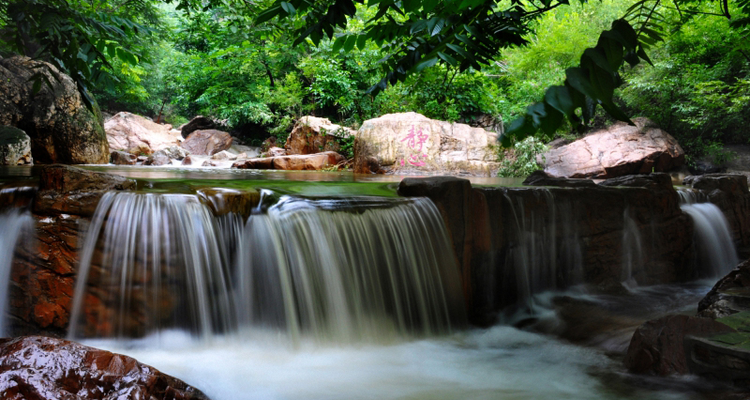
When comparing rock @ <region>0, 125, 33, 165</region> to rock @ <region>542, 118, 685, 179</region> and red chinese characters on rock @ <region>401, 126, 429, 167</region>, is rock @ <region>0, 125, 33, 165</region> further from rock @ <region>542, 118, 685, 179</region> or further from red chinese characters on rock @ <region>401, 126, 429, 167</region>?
rock @ <region>542, 118, 685, 179</region>

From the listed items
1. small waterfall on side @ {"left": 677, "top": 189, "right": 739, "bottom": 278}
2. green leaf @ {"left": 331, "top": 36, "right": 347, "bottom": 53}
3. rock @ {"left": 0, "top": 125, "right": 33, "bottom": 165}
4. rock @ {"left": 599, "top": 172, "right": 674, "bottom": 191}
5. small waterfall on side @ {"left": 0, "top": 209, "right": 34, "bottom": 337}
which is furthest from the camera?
rock @ {"left": 0, "top": 125, "right": 33, "bottom": 165}

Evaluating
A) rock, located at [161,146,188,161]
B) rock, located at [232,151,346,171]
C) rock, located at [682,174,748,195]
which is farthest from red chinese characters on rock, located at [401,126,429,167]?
rock, located at [161,146,188,161]

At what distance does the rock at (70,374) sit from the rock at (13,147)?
7.84 meters

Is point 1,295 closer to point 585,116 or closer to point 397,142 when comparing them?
point 585,116

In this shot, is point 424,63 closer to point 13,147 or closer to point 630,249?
point 630,249

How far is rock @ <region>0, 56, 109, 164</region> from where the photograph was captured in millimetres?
9891

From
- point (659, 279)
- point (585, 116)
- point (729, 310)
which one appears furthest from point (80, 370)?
point (659, 279)

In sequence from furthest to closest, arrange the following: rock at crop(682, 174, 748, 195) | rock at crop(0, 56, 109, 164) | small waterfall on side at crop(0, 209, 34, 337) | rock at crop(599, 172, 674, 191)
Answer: rock at crop(0, 56, 109, 164)
rock at crop(682, 174, 748, 195)
rock at crop(599, 172, 674, 191)
small waterfall on side at crop(0, 209, 34, 337)

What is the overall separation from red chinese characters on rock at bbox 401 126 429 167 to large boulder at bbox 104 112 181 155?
39.2 feet

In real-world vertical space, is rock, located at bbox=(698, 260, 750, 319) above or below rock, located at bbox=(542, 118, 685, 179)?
below

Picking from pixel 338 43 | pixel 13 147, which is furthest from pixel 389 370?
pixel 13 147

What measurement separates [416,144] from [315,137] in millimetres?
4512

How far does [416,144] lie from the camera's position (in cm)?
1270

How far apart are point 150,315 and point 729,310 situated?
4.76 metres
